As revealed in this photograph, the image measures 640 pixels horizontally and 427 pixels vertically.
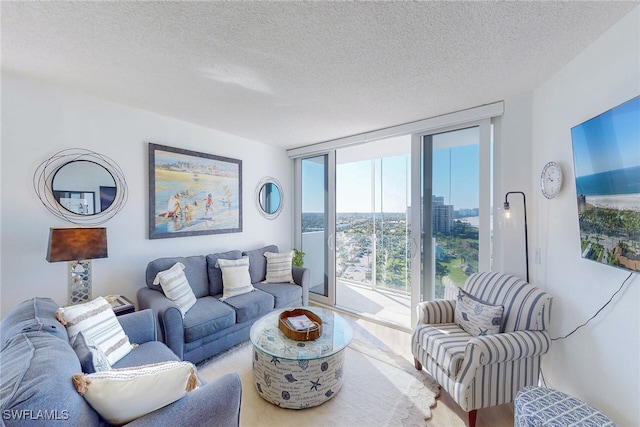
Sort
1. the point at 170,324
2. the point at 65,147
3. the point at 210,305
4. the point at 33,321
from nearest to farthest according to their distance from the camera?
the point at 33,321
the point at 170,324
the point at 65,147
the point at 210,305

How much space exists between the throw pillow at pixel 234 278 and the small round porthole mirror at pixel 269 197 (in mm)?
1119

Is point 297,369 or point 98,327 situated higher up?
point 98,327

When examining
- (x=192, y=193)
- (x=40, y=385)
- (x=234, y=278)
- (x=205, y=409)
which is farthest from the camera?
(x=192, y=193)

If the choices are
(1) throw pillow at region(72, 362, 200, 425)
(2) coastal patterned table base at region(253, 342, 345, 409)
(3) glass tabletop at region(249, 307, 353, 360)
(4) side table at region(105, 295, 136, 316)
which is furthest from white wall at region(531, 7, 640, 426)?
(4) side table at region(105, 295, 136, 316)

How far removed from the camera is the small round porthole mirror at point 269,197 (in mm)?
3942

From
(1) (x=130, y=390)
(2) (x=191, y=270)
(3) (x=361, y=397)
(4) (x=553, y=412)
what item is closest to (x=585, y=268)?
(4) (x=553, y=412)

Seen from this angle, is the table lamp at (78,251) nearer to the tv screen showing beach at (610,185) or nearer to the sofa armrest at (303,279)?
the sofa armrest at (303,279)

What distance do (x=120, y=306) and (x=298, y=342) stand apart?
1571 mm

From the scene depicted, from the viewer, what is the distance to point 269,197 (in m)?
4.09

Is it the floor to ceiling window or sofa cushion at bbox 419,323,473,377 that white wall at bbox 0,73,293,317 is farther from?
sofa cushion at bbox 419,323,473,377

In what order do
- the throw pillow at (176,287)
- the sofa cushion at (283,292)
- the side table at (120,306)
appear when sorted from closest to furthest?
the side table at (120,306) < the throw pillow at (176,287) < the sofa cushion at (283,292)

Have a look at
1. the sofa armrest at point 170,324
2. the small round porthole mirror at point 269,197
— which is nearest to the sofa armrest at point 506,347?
the sofa armrest at point 170,324

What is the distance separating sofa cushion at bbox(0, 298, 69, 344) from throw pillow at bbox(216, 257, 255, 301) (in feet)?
4.86

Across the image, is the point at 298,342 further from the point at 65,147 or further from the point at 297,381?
the point at 65,147
